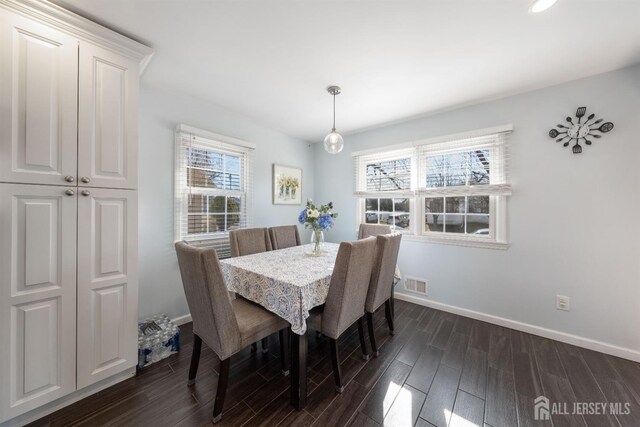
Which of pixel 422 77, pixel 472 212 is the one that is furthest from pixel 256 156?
pixel 472 212

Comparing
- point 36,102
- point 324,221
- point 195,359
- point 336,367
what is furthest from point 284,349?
point 36,102

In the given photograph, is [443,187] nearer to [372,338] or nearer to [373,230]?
[373,230]

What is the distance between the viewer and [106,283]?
1565 millimetres

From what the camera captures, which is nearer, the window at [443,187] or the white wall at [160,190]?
the white wall at [160,190]

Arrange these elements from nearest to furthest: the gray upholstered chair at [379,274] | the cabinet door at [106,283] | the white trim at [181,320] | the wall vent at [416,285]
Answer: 1. the cabinet door at [106,283]
2. the gray upholstered chair at [379,274]
3. the white trim at [181,320]
4. the wall vent at [416,285]

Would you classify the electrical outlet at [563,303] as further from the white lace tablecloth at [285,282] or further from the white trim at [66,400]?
the white trim at [66,400]

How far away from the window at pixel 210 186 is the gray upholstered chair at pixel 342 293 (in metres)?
1.70

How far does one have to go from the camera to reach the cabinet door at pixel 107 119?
1492mm

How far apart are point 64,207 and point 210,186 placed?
4.54 feet

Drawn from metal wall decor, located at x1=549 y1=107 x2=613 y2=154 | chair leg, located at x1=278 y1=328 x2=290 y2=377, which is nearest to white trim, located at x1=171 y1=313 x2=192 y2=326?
chair leg, located at x1=278 y1=328 x2=290 y2=377

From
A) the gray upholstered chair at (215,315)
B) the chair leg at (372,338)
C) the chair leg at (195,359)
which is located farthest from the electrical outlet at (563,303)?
the chair leg at (195,359)

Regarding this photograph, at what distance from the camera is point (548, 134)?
224 centimetres

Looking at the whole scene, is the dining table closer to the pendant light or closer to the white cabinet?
the white cabinet

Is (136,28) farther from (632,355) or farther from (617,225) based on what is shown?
(632,355)
